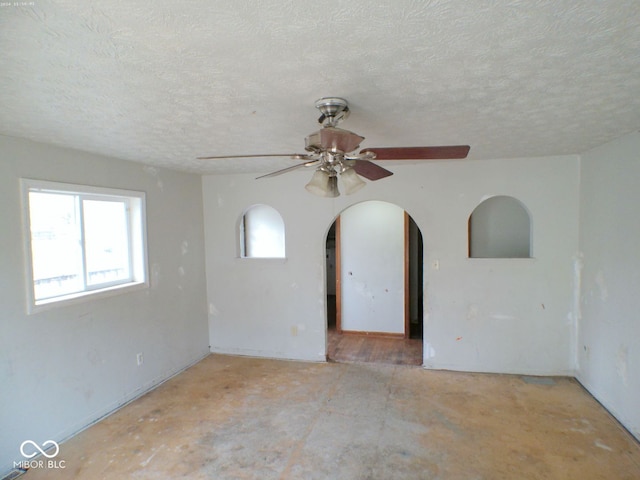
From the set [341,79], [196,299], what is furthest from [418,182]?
[196,299]

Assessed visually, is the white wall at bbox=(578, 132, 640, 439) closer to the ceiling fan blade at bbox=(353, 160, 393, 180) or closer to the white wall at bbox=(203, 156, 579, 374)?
the white wall at bbox=(203, 156, 579, 374)

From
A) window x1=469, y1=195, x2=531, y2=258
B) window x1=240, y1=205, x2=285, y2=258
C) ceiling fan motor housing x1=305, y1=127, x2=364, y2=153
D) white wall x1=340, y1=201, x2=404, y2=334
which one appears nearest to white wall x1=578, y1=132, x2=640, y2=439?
window x1=469, y1=195, x2=531, y2=258

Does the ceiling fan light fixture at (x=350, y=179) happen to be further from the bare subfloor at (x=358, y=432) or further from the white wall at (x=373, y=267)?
Answer: the white wall at (x=373, y=267)

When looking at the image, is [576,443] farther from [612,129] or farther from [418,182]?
[418,182]

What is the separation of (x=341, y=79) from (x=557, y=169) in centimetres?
304

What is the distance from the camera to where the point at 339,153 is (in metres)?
1.78

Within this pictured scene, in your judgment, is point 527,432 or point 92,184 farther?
point 92,184

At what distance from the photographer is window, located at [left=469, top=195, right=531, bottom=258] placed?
424 centimetres

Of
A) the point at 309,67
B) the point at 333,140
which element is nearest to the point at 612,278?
the point at 333,140

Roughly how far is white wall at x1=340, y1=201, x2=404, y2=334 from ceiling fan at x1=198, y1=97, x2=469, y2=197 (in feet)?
9.28

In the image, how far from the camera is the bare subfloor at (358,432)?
2338 mm

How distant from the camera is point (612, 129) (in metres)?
2.51

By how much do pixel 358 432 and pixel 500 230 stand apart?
2.98 m

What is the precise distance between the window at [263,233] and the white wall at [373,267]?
0.96 m
